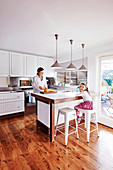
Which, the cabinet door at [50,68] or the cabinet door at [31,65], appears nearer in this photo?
the cabinet door at [31,65]

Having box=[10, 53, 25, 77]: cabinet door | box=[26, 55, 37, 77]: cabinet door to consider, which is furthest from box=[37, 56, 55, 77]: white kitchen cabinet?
box=[10, 53, 25, 77]: cabinet door

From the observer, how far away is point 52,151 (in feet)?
6.70

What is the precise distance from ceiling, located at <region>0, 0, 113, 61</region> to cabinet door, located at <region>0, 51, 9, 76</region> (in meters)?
1.12

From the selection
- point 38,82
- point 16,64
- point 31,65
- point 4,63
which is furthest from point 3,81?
point 38,82

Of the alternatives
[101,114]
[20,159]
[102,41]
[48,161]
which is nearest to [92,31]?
[102,41]

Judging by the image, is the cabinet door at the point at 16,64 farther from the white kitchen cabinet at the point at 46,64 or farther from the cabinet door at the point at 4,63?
the white kitchen cabinet at the point at 46,64

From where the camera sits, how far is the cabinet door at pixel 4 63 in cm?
380

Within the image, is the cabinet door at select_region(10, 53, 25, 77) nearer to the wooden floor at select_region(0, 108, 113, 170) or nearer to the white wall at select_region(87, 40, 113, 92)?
the wooden floor at select_region(0, 108, 113, 170)

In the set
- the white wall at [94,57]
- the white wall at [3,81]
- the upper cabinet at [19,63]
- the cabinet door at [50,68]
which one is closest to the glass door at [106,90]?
the white wall at [94,57]

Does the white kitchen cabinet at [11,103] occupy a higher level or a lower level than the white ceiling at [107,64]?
lower

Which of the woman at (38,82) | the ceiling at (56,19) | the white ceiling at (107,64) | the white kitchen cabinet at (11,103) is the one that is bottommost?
the white kitchen cabinet at (11,103)

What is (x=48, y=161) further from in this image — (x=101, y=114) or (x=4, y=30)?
(x=4, y=30)

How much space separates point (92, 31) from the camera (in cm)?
244

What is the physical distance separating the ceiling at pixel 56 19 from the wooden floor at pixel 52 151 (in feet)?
7.91
